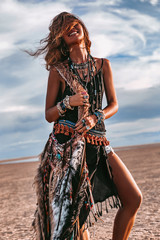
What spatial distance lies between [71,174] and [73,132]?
38cm

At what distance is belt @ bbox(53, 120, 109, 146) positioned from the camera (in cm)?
286

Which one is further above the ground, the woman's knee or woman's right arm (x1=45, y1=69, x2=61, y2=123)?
woman's right arm (x1=45, y1=69, x2=61, y2=123)

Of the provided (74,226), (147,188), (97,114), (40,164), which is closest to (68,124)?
(97,114)

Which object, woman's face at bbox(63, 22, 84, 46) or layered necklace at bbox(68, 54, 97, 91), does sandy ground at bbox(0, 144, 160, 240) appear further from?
woman's face at bbox(63, 22, 84, 46)

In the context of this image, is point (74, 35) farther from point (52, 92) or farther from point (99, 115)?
point (99, 115)

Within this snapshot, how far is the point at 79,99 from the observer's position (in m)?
2.77

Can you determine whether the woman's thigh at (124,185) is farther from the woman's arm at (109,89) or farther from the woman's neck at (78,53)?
the woman's neck at (78,53)

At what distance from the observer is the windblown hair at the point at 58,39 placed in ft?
10.1

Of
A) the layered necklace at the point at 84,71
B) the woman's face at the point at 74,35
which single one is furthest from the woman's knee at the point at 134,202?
the woman's face at the point at 74,35

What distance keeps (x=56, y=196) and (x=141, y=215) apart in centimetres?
364

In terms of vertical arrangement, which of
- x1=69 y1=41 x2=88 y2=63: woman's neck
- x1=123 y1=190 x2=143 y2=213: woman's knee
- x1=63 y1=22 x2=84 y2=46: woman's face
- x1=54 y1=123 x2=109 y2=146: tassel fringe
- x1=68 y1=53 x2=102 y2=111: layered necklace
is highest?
x1=63 y1=22 x2=84 y2=46: woman's face

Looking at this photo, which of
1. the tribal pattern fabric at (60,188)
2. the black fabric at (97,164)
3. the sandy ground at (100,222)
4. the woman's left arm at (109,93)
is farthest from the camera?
the sandy ground at (100,222)

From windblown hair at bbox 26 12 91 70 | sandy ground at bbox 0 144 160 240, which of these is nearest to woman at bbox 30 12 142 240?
windblown hair at bbox 26 12 91 70

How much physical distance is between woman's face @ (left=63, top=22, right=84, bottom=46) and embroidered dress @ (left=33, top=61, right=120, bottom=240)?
248mm
